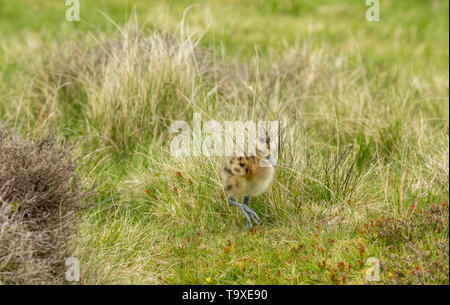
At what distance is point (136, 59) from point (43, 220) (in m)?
2.69

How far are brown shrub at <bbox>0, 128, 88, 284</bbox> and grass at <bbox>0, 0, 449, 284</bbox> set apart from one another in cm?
18

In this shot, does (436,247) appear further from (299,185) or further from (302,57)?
(302,57)

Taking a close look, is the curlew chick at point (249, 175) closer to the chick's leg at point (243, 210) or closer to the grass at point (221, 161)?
the chick's leg at point (243, 210)

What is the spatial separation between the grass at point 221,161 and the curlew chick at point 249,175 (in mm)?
205

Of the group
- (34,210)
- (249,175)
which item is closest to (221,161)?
(249,175)

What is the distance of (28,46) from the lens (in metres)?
8.71

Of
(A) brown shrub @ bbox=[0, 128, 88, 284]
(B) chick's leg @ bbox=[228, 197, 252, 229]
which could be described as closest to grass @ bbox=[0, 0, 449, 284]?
(B) chick's leg @ bbox=[228, 197, 252, 229]

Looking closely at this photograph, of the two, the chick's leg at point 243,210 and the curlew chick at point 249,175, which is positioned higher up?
the curlew chick at point 249,175

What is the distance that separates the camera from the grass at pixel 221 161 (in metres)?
4.27

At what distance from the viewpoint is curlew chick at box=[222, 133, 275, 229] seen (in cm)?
446

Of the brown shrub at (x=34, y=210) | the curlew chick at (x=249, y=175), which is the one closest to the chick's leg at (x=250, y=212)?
the curlew chick at (x=249, y=175)

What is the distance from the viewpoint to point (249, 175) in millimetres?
4562

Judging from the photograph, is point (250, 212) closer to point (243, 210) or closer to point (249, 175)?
point (243, 210)
